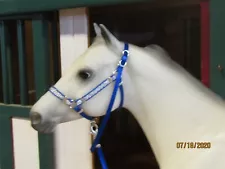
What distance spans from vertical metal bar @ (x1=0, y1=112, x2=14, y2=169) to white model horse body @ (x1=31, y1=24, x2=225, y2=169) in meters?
0.48

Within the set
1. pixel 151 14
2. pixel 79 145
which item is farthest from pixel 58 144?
pixel 151 14

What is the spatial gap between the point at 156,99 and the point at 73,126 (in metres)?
0.41

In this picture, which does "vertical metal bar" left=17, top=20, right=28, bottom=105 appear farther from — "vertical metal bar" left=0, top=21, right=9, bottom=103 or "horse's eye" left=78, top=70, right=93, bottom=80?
"horse's eye" left=78, top=70, right=93, bottom=80

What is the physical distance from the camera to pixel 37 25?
3.68ft

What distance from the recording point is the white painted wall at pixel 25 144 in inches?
47.9

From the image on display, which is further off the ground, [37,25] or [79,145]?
[37,25]

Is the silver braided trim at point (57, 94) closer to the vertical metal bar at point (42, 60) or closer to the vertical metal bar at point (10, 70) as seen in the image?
the vertical metal bar at point (42, 60)

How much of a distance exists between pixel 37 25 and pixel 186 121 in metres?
0.55

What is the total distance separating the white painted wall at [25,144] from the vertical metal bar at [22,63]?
7 cm

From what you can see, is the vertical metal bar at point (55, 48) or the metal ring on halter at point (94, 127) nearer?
the metal ring on halter at point (94, 127)

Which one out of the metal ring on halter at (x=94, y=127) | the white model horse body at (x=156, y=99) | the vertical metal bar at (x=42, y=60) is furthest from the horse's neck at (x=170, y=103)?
the vertical metal bar at (x=42, y=60)

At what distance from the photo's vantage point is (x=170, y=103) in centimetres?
78

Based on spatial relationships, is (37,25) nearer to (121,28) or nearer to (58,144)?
(121,28)
